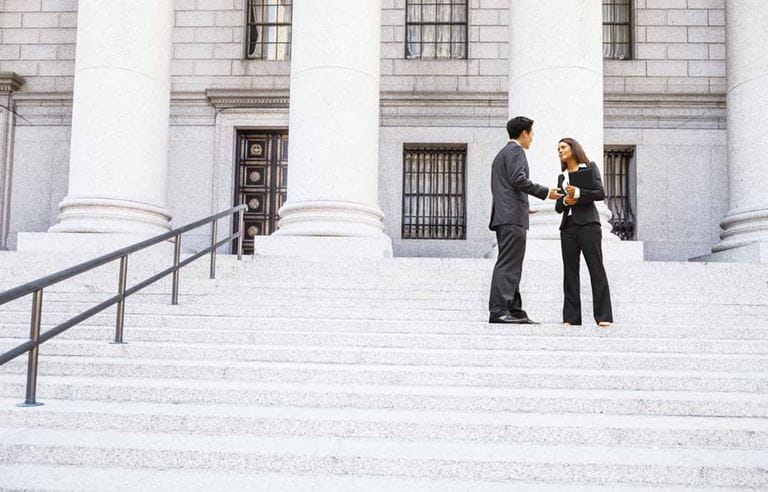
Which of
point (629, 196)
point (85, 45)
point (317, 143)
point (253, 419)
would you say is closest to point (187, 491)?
point (253, 419)

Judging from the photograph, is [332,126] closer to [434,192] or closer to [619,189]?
[434,192]

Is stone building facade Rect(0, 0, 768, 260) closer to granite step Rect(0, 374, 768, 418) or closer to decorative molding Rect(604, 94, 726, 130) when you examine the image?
decorative molding Rect(604, 94, 726, 130)

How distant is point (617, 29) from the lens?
17.0 meters

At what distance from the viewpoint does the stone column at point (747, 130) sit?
11070 mm

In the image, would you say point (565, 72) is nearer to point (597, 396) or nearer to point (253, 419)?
point (597, 396)

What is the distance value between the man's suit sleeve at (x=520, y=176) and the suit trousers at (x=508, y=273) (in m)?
0.38

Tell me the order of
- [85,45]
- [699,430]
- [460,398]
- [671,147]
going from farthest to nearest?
[671,147]
[85,45]
[460,398]
[699,430]

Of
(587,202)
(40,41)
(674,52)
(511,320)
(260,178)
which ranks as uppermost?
(40,41)

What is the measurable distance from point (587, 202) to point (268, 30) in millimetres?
13000

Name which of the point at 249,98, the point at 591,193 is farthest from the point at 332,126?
the point at 249,98

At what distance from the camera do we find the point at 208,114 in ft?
54.6

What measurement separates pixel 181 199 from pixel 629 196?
11.1 metres

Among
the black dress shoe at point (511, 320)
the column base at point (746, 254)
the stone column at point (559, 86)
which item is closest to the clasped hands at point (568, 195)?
the black dress shoe at point (511, 320)

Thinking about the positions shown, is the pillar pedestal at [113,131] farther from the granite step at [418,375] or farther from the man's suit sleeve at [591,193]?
the man's suit sleeve at [591,193]
